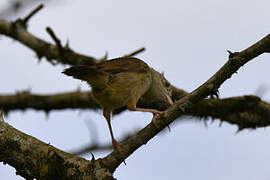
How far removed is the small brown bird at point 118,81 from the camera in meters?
4.29

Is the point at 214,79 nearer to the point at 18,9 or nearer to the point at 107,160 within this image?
the point at 107,160

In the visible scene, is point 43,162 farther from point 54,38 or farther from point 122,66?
point 54,38

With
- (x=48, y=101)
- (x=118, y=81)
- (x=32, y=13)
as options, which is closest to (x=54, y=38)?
(x=32, y=13)

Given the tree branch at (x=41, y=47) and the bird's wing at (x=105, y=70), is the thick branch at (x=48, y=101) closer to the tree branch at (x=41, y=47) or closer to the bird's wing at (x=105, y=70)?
the tree branch at (x=41, y=47)

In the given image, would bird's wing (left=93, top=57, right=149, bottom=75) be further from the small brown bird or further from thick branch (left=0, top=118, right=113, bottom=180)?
thick branch (left=0, top=118, right=113, bottom=180)

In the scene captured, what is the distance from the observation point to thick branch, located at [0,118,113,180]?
3.55m

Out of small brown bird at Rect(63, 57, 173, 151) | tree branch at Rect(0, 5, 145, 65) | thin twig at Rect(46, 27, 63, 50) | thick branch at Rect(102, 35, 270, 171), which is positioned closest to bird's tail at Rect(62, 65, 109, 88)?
small brown bird at Rect(63, 57, 173, 151)

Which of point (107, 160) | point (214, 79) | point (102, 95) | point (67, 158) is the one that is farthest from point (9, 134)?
point (214, 79)

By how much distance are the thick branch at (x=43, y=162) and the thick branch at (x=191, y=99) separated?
0.11 metres

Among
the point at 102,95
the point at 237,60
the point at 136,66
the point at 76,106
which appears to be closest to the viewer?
the point at 237,60

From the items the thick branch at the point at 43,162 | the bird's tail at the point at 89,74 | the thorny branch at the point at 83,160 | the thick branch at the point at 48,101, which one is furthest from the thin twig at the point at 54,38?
the thick branch at the point at 43,162

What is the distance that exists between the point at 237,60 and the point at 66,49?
3115 millimetres

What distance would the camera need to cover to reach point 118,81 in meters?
4.62

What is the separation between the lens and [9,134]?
12.1ft
